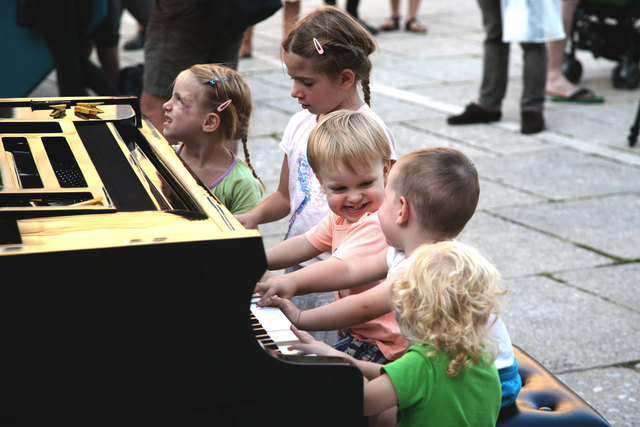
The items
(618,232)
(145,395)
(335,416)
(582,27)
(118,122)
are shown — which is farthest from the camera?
(582,27)

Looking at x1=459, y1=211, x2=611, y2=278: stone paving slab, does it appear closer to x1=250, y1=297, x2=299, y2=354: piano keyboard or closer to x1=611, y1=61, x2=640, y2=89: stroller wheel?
x1=250, y1=297, x2=299, y2=354: piano keyboard

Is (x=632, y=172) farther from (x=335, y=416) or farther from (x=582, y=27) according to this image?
(x=335, y=416)

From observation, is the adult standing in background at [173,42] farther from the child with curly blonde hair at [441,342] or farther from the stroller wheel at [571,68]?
the stroller wheel at [571,68]

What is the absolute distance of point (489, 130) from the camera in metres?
6.84

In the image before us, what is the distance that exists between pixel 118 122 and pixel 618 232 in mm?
3497

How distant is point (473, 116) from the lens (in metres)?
6.96

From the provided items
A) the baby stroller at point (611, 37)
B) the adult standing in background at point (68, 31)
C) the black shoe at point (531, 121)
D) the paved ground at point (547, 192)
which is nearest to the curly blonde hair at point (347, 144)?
the paved ground at point (547, 192)

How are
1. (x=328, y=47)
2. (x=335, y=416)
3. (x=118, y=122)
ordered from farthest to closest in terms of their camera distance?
(x=328, y=47), (x=118, y=122), (x=335, y=416)

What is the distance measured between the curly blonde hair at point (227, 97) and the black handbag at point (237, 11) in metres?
1.22

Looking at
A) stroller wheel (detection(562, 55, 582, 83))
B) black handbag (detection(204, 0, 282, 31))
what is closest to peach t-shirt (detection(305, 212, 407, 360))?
black handbag (detection(204, 0, 282, 31))

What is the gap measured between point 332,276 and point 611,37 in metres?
6.72

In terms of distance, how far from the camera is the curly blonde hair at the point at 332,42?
2.65 meters

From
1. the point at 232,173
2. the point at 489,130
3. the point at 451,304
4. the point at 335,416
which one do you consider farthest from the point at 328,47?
the point at 489,130

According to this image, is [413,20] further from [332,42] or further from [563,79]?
[332,42]
